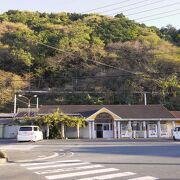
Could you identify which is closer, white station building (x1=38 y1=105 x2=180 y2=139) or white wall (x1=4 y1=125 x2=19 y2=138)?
white station building (x1=38 y1=105 x2=180 y2=139)

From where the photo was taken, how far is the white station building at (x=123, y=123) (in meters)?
48.0

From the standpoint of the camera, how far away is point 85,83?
7456 centimetres

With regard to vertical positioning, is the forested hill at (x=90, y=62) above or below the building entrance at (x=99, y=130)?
above

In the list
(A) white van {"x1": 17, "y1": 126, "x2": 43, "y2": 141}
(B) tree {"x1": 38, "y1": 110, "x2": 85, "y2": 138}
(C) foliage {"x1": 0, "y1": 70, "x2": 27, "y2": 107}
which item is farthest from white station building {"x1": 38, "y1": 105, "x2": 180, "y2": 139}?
(C) foliage {"x1": 0, "y1": 70, "x2": 27, "y2": 107}

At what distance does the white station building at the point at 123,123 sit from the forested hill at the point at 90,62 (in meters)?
15.8

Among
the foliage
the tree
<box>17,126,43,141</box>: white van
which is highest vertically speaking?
the foliage

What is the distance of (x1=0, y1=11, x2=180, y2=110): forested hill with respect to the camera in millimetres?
68750

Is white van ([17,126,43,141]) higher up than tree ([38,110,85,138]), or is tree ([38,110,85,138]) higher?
tree ([38,110,85,138])

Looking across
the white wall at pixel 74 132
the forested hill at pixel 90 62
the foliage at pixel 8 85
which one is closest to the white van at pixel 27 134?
the white wall at pixel 74 132

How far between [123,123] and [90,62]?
28818mm

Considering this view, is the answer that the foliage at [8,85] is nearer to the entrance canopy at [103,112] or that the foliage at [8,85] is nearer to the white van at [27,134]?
the entrance canopy at [103,112]

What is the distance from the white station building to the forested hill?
51.9ft

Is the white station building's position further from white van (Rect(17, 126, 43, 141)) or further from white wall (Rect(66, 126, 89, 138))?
white van (Rect(17, 126, 43, 141))

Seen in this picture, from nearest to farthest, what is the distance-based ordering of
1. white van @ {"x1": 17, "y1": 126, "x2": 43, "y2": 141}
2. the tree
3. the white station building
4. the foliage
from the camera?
white van @ {"x1": 17, "y1": 126, "x2": 43, "y2": 141}, the tree, the white station building, the foliage
